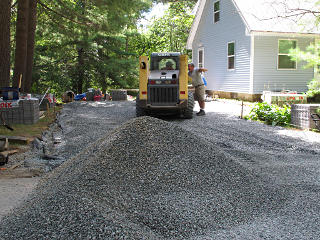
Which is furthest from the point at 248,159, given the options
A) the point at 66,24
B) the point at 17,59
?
the point at 66,24

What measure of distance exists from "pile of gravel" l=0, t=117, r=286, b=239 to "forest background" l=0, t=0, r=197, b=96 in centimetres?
630

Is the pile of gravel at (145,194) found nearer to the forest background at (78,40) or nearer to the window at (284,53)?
the forest background at (78,40)

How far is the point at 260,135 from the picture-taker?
766 centimetres

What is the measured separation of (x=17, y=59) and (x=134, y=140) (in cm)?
892

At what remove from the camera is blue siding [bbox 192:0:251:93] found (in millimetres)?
15711

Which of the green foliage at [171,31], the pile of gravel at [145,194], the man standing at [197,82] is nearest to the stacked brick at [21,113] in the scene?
the pile of gravel at [145,194]

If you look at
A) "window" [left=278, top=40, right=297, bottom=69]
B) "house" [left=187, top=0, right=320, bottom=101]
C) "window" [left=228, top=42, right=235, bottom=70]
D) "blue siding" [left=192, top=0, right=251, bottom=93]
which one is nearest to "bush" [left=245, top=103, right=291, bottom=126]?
"house" [left=187, top=0, right=320, bottom=101]

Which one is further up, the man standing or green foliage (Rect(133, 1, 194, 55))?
green foliage (Rect(133, 1, 194, 55))

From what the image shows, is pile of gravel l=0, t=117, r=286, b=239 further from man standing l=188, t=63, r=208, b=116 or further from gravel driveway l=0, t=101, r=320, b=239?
man standing l=188, t=63, r=208, b=116

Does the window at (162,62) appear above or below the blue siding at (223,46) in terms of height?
below

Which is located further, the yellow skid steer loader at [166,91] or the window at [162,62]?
the window at [162,62]

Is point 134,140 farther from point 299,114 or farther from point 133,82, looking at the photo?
point 133,82

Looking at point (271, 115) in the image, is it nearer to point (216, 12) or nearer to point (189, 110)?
point (189, 110)

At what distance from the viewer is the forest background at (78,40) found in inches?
463
